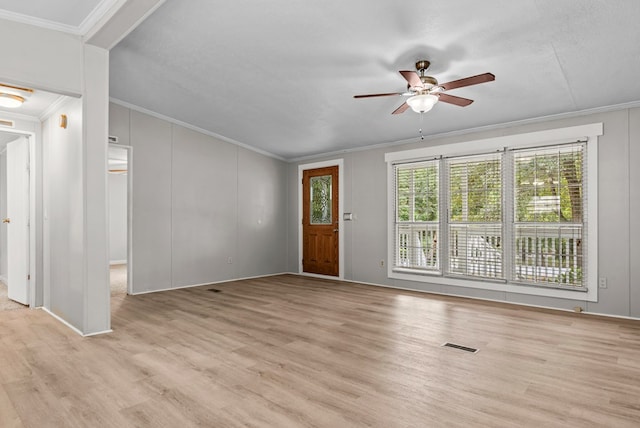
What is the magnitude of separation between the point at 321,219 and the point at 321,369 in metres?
4.79

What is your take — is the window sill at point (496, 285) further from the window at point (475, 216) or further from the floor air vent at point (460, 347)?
the floor air vent at point (460, 347)

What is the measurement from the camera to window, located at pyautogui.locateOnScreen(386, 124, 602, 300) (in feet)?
15.3

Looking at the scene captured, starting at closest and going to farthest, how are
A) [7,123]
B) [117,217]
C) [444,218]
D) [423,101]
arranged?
[423,101]
[7,123]
[444,218]
[117,217]

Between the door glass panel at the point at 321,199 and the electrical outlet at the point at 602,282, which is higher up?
the door glass panel at the point at 321,199

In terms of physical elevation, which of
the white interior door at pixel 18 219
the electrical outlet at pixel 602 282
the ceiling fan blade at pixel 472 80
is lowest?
the electrical outlet at pixel 602 282

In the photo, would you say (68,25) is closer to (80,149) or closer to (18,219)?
(80,149)

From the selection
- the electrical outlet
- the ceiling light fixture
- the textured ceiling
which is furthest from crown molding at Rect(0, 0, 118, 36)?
the electrical outlet

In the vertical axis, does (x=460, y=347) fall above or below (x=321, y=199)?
below

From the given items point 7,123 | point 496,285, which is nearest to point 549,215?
point 496,285

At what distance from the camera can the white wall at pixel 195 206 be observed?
576cm

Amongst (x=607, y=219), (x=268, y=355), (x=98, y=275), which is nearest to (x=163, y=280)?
(x=98, y=275)

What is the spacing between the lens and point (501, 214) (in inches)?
207

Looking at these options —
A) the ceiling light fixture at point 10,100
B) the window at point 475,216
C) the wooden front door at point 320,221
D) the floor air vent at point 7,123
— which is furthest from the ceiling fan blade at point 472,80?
the floor air vent at point 7,123

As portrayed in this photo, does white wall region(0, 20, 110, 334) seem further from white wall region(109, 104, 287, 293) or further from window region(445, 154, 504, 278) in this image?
window region(445, 154, 504, 278)
